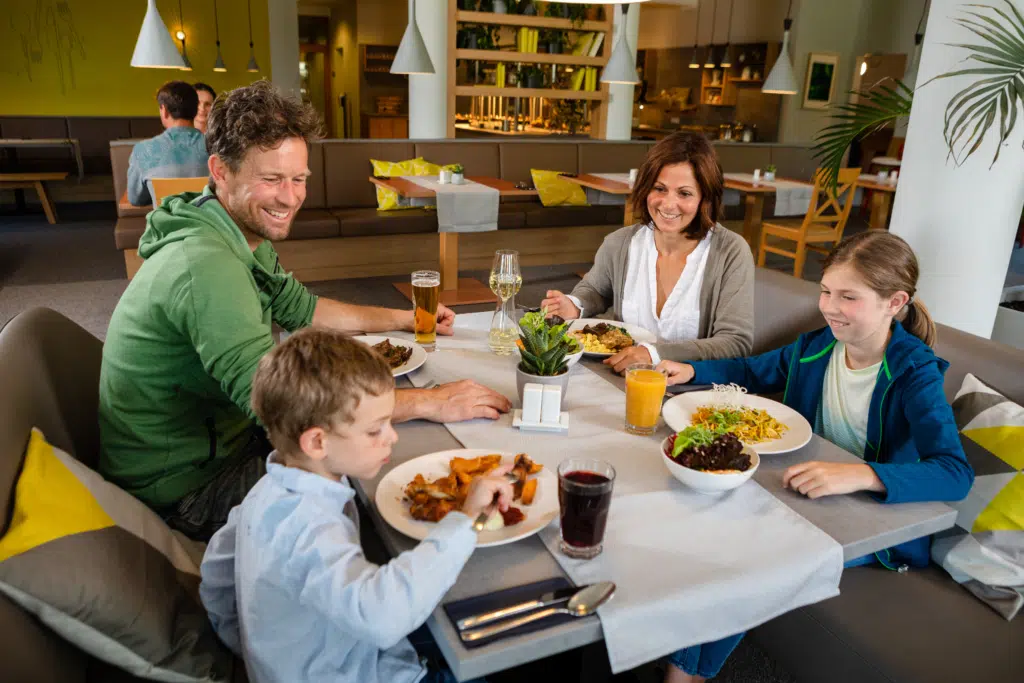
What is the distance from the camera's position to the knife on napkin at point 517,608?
36.1 inches

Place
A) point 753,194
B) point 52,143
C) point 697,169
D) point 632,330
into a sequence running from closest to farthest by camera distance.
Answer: point 632,330 → point 697,169 → point 753,194 → point 52,143

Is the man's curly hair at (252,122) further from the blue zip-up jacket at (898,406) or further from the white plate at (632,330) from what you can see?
the blue zip-up jacket at (898,406)

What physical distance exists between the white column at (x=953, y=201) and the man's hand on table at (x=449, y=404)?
2.15 metres

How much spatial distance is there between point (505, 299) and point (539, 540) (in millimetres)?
925

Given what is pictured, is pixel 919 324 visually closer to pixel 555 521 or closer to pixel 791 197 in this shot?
pixel 555 521

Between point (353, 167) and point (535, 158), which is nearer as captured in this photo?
point (353, 167)

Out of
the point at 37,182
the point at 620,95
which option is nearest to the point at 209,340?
the point at 620,95

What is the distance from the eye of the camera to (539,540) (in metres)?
1.11

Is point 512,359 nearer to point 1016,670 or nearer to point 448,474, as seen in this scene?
point 448,474

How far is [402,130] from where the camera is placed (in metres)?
12.6

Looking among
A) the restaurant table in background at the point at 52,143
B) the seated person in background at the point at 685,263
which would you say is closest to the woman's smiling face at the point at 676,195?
the seated person in background at the point at 685,263

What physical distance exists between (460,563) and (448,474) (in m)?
0.29

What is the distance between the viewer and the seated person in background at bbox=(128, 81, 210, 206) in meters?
4.58

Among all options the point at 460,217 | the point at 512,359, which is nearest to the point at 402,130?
the point at 460,217
